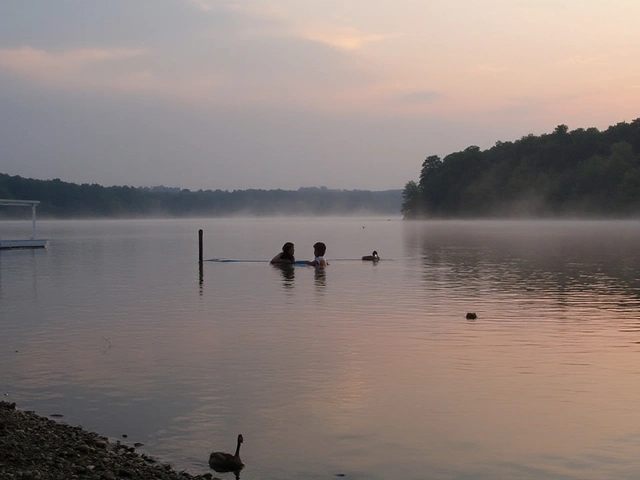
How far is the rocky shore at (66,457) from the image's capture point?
987 centimetres

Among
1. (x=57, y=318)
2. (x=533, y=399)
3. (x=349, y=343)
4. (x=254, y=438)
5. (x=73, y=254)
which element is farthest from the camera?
(x=73, y=254)

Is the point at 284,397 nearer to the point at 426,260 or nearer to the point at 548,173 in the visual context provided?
the point at 426,260

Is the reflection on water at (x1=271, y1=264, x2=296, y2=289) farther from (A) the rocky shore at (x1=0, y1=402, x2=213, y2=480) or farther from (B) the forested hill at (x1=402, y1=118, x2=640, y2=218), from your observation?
(B) the forested hill at (x1=402, y1=118, x2=640, y2=218)

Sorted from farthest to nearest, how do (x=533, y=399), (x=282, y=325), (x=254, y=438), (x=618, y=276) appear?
(x=618, y=276) → (x=282, y=325) → (x=533, y=399) → (x=254, y=438)

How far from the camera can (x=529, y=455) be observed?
38.0ft

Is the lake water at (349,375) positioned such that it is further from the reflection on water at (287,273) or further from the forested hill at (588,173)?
the forested hill at (588,173)

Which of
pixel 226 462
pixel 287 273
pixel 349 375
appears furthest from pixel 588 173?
pixel 226 462

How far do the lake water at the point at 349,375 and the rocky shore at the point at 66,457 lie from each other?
544 mm

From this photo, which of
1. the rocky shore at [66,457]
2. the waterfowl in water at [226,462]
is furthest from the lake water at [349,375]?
the rocky shore at [66,457]

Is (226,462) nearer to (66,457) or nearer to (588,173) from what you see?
(66,457)

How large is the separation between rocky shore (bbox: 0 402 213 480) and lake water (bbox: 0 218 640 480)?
54cm

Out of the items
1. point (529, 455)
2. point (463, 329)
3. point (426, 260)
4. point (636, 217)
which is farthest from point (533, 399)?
point (636, 217)

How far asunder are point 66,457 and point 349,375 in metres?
7.37

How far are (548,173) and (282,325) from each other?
179 meters
